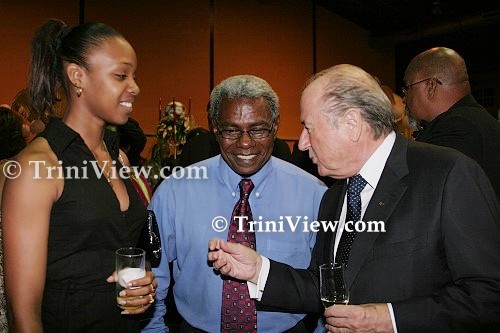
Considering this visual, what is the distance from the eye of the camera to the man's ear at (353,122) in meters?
1.66

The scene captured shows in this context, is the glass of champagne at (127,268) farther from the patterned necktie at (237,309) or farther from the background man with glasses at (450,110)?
the background man with glasses at (450,110)

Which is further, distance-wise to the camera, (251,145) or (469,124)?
(469,124)

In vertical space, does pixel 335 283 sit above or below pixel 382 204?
below

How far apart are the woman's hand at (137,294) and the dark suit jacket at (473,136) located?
195 cm

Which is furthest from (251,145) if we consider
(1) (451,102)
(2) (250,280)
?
(1) (451,102)

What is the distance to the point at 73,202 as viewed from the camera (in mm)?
1643

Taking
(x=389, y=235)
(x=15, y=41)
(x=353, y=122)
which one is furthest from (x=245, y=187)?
(x=15, y=41)

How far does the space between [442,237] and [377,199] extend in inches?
9.2

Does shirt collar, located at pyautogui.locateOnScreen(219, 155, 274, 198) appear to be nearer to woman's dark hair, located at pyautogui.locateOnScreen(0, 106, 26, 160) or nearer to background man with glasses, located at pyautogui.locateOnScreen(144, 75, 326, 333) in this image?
background man with glasses, located at pyautogui.locateOnScreen(144, 75, 326, 333)

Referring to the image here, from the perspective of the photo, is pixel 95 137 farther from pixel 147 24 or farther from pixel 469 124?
pixel 147 24

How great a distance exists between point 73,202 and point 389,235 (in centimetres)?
104

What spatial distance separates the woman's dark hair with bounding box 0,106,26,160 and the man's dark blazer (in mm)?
1774

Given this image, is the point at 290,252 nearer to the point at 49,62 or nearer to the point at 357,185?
the point at 357,185

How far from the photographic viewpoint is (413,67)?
3.34 metres
